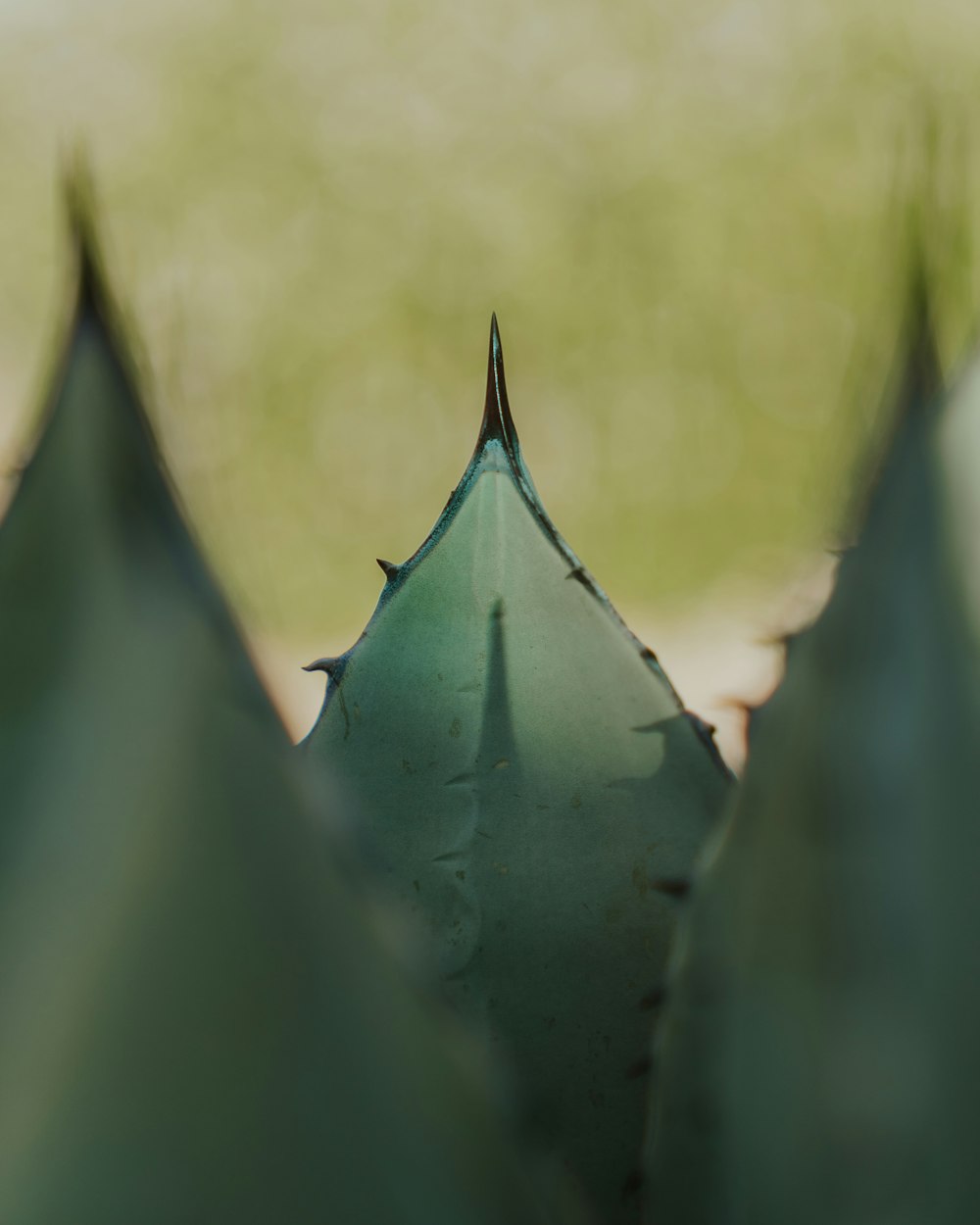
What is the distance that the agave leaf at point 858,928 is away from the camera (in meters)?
0.24

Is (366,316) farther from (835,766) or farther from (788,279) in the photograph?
(835,766)

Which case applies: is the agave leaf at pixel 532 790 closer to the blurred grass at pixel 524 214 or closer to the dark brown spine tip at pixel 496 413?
the dark brown spine tip at pixel 496 413

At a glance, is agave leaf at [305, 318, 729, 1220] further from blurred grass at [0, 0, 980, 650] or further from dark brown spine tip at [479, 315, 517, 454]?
blurred grass at [0, 0, 980, 650]

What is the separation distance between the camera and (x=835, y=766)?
25 centimetres

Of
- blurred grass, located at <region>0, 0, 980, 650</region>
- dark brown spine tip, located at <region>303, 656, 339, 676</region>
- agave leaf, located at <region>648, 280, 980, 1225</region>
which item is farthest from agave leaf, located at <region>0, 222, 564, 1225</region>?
blurred grass, located at <region>0, 0, 980, 650</region>

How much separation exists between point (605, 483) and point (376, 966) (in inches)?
137

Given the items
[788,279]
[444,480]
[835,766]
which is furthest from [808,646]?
[788,279]

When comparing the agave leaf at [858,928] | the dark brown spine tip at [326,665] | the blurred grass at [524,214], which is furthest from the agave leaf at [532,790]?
the blurred grass at [524,214]

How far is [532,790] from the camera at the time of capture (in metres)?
0.41

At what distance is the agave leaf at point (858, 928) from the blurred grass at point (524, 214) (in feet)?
10.6

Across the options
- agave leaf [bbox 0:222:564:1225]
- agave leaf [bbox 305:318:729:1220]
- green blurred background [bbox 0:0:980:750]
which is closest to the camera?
agave leaf [bbox 0:222:564:1225]

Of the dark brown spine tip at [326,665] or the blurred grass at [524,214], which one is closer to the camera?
the dark brown spine tip at [326,665]

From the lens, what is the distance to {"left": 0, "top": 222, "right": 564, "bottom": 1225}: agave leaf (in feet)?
0.72

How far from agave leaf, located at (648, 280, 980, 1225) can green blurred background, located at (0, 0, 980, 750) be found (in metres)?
3.23
